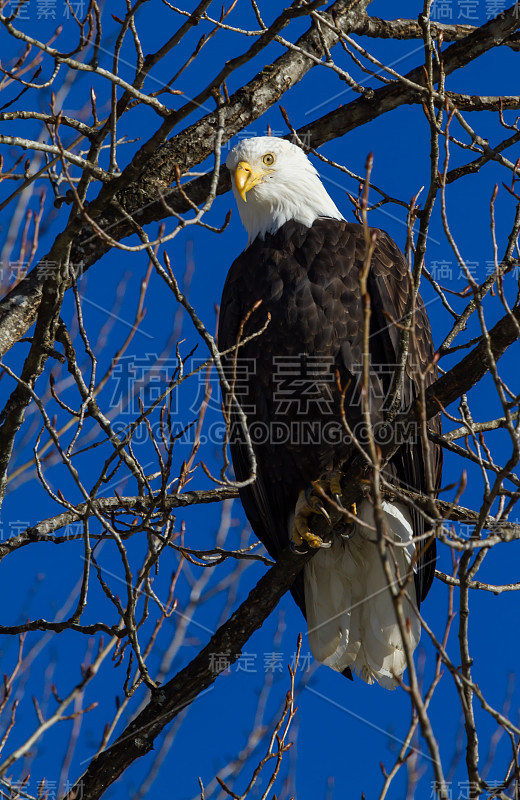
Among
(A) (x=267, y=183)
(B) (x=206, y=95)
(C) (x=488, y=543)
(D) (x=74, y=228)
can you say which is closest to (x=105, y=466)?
(D) (x=74, y=228)

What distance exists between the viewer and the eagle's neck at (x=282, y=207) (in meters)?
4.11

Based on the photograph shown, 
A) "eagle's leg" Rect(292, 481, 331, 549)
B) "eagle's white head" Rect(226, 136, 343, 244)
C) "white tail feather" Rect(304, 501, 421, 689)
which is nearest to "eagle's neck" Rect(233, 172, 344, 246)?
"eagle's white head" Rect(226, 136, 343, 244)

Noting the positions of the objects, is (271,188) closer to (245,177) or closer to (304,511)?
(245,177)

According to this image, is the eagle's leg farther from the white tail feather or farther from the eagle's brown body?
the white tail feather

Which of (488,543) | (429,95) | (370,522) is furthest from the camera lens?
(370,522)

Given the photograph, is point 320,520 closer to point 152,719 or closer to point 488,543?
point 152,719

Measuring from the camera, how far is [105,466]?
296 centimetres

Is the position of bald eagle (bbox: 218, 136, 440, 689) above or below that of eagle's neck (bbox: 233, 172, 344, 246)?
below

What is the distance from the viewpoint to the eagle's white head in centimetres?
414

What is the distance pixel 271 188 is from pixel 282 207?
5.3 inches

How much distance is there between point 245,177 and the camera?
4.15 m

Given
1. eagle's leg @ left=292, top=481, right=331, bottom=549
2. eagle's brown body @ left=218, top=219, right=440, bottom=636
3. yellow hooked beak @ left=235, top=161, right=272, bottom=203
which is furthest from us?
yellow hooked beak @ left=235, top=161, right=272, bottom=203

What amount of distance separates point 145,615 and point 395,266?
1808mm

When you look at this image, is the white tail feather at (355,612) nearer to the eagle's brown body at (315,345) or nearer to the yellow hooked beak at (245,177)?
the eagle's brown body at (315,345)
